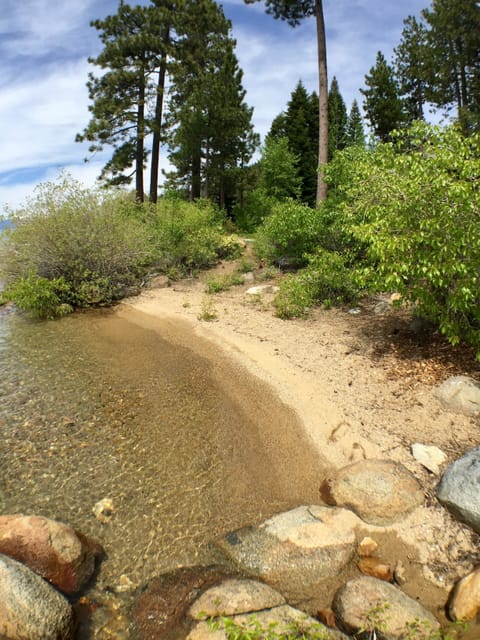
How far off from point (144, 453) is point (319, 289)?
299 inches

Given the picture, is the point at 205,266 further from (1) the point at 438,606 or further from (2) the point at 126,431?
(1) the point at 438,606

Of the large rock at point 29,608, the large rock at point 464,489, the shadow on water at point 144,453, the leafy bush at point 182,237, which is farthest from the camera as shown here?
the leafy bush at point 182,237

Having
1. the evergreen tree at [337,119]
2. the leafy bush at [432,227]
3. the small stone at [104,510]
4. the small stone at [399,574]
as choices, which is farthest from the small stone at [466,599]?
the evergreen tree at [337,119]

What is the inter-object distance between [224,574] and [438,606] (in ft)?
A: 5.80

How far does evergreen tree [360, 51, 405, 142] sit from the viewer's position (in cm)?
2648

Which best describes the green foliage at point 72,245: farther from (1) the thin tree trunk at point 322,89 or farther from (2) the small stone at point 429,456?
(2) the small stone at point 429,456

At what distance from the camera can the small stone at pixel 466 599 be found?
295 cm

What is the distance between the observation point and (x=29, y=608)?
9.21ft

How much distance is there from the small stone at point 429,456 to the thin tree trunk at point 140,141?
18.5 m

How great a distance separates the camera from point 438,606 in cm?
314

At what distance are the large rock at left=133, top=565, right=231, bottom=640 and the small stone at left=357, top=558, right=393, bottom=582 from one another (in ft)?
4.08

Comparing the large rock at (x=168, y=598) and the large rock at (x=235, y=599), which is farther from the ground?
the large rock at (x=235, y=599)

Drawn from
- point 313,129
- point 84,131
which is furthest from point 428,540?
point 313,129

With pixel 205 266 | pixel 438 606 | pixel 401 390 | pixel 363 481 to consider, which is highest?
pixel 205 266
